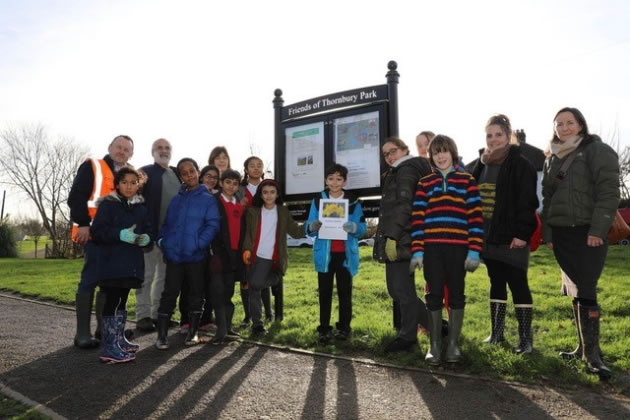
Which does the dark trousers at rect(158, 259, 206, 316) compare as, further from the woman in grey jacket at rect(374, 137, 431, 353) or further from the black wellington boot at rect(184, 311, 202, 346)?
the woman in grey jacket at rect(374, 137, 431, 353)

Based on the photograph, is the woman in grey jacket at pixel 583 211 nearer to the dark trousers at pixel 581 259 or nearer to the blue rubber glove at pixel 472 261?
the dark trousers at pixel 581 259

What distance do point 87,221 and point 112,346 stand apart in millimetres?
1443

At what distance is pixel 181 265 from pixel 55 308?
14.2 feet

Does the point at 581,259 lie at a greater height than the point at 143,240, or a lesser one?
lesser

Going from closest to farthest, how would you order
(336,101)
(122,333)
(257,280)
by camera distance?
(122,333) < (257,280) < (336,101)

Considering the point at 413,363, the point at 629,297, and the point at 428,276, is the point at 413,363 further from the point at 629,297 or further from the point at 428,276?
the point at 629,297

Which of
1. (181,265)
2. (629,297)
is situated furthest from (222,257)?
(629,297)

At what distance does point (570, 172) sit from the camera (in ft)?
13.6

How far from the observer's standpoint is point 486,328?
17.9ft

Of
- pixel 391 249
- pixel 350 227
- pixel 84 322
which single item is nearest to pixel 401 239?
pixel 391 249

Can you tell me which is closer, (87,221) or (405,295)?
(405,295)

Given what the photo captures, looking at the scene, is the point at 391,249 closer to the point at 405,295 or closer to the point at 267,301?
the point at 405,295

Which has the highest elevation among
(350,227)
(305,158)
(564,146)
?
(305,158)

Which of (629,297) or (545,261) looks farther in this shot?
(545,261)
